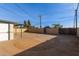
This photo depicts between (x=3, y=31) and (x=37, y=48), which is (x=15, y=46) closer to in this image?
(x=37, y=48)

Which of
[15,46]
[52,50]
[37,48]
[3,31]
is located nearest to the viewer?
[52,50]

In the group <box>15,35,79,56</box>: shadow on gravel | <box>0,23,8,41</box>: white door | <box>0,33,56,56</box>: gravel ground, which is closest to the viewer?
<box>15,35,79,56</box>: shadow on gravel

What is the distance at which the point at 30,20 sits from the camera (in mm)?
10875

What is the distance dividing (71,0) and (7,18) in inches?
201

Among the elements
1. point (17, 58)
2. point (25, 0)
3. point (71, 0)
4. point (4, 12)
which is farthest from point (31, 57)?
point (4, 12)

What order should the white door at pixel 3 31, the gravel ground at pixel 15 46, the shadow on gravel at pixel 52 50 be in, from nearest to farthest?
→ the shadow on gravel at pixel 52 50
the gravel ground at pixel 15 46
the white door at pixel 3 31

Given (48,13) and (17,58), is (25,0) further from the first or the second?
(48,13)

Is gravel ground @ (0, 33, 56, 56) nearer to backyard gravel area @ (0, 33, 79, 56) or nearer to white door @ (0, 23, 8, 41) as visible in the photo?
backyard gravel area @ (0, 33, 79, 56)

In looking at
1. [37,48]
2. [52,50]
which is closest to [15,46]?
[37,48]

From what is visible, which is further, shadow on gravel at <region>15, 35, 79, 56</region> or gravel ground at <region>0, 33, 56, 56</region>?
gravel ground at <region>0, 33, 56, 56</region>

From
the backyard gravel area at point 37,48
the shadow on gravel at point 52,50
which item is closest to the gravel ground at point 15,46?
the backyard gravel area at point 37,48

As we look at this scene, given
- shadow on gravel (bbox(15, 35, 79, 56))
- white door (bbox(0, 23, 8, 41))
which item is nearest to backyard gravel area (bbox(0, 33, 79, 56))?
shadow on gravel (bbox(15, 35, 79, 56))

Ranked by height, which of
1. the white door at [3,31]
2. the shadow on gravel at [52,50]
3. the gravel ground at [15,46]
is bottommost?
the shadow on gravel at [52,50]

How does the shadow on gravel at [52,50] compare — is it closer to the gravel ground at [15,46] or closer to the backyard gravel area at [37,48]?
the backyard gravel area at [37,48]
